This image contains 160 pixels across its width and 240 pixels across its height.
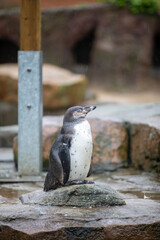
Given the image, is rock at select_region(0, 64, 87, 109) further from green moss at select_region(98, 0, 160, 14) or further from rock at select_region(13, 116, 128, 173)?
rock at select_region(13, 116, 128, 173)

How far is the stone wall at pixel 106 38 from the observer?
16578mm

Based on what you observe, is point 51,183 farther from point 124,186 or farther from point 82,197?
point 124,186

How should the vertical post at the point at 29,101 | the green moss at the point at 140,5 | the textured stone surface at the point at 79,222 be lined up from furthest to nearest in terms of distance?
the green moss at the point at 140,5 < the vertical post at the point at 29,101 < the textured stone surface at the point at 79,222

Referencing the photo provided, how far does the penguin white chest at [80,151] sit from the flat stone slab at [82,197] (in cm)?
14

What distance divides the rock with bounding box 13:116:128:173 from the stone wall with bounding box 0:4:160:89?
9.29m

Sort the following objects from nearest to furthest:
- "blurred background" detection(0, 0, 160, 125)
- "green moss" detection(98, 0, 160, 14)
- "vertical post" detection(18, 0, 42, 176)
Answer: "vertical post" detection(18, 0, 42, 176), "green moss" detection(98, 0, 160, 14), "blurred background" detection(0, 0, 160, 125)

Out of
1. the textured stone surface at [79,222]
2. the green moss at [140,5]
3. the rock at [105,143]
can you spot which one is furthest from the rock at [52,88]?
the textured stone surface at [79,222]

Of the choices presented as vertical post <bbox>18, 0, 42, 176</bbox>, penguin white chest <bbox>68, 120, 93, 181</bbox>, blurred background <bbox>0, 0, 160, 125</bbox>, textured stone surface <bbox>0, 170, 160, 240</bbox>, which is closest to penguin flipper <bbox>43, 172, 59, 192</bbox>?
penguin white chest <bbox>68, 120, 93, 181</bbox>

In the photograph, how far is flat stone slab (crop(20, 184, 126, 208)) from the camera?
17.2 ft

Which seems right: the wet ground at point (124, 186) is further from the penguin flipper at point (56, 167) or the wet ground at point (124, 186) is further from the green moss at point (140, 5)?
the green moss at point (140, 5)

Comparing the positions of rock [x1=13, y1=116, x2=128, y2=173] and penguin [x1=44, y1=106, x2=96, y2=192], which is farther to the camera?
rock [x1=13, y1=116, x2=128, y2=173]

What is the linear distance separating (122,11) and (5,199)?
38.4 ft

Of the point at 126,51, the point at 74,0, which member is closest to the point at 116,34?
the point at 126,51

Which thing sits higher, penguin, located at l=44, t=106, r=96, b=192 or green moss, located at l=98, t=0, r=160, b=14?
green moss, located at l=98, t=0, r=160, b=14
